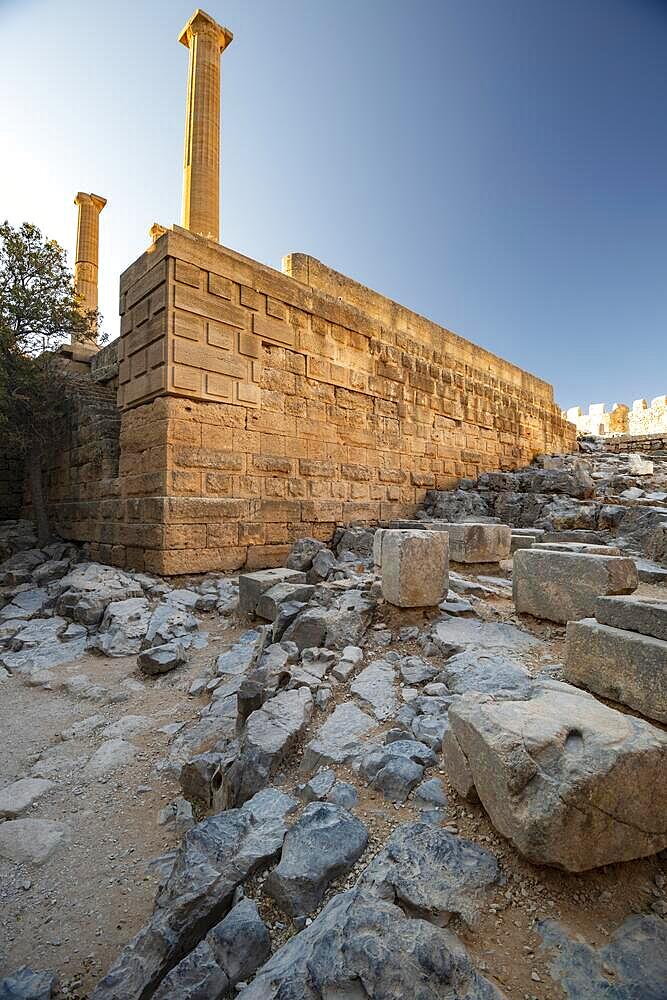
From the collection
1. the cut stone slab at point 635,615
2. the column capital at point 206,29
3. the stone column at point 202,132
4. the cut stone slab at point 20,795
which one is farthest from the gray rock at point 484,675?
the column capital at point 206,29

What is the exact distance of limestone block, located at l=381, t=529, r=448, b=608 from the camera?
149 inches

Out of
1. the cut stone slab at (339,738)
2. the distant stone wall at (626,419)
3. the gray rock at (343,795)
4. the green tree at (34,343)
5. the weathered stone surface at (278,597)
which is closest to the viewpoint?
the gray rock at (343,795)

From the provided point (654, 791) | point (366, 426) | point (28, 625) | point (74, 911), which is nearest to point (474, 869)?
point (654, 791)

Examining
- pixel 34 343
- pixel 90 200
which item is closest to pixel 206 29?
pixel 90 200

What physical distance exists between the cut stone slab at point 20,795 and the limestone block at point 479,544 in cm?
430

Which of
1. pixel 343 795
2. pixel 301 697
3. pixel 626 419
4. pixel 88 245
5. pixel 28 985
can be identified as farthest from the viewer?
pixel 626 419

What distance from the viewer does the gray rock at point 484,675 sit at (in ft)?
8.68

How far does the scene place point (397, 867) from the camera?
62.6 inches

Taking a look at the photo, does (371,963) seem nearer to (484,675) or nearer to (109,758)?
(484,675)

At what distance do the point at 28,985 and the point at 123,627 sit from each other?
137 inches

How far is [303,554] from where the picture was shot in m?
6.24

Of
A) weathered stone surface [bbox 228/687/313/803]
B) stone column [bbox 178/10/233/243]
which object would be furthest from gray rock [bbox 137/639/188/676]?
stone column [bbox 178/10/233/243]

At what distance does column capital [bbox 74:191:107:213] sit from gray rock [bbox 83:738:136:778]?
16585 millimetres

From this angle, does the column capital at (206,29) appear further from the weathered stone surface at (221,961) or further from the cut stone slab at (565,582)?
the weathered stone surface at (221,961)
